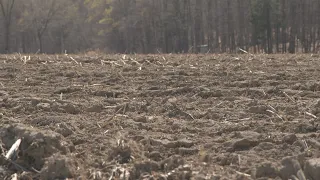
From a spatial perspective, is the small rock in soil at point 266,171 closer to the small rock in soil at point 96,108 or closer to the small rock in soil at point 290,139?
the small rock in soil at point 290,139

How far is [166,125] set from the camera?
4.48 metres

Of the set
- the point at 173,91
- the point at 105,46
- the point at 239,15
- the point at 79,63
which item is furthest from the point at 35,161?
the point at 105,46

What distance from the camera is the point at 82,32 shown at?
53.9 m

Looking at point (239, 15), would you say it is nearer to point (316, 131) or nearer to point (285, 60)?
point (285, 60)

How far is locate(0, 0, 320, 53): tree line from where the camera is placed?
35719 mm

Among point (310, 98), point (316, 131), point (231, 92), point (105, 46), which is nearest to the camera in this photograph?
point (316, 131)

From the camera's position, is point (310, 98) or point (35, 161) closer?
point (35, 161)

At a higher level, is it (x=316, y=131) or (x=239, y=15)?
(x=239, y=15)

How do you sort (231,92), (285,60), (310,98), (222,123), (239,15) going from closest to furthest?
(222,123), (310,98), (231,92), (285,60), (239,15)

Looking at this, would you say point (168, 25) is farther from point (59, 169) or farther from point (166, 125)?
point (59, 169)

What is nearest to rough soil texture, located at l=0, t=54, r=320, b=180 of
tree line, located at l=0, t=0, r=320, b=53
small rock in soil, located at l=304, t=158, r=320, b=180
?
small rock in soil, located at l=304, t=158, r=320, b=180

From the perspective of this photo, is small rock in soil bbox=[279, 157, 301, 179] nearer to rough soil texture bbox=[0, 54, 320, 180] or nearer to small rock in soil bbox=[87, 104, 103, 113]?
rough soil texture bbox=[0, 54, 320, 180]

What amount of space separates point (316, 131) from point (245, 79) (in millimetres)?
3055

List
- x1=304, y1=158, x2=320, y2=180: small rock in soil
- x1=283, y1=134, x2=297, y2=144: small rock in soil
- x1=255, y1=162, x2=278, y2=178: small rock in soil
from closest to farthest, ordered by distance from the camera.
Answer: x1=304, y1=158, x2=320, y2=180: small rock in soil, x1=255, y1=162, x2=278, y2=178: small rock in soil, x1=283, y1=134, x2=297, y2=144: small rock in soil
